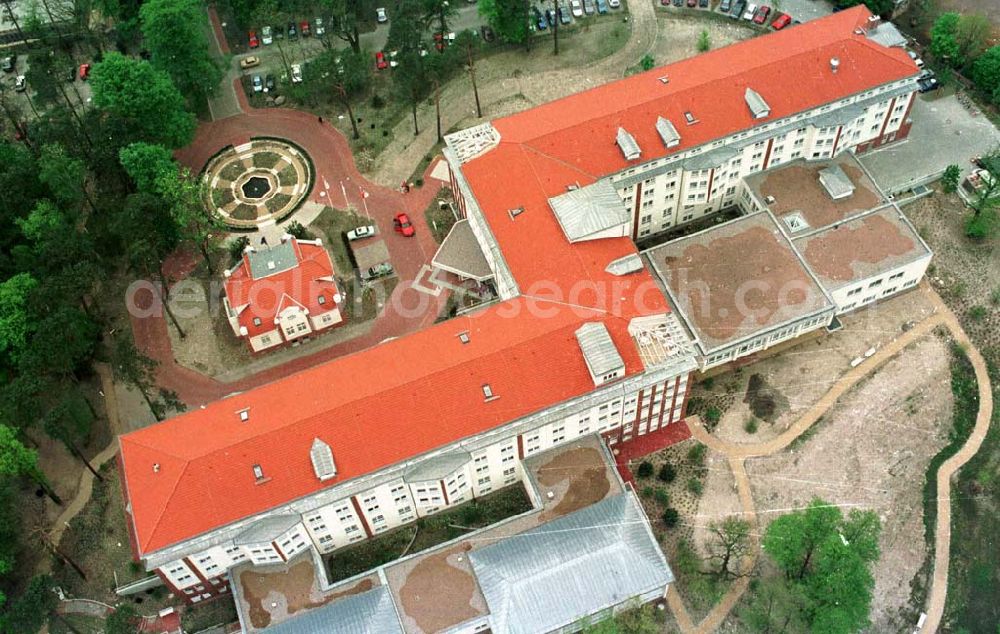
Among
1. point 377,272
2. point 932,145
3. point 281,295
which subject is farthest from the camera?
point 932,145

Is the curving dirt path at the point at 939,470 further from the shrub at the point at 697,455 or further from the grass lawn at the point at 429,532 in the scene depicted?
the grass lawn at the point at 429,532

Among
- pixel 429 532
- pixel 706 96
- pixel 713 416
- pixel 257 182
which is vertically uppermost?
pixel 706 96

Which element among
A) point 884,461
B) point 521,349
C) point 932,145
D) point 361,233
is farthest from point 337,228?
point 932,145

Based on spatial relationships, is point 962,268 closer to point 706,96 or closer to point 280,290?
point 706,96

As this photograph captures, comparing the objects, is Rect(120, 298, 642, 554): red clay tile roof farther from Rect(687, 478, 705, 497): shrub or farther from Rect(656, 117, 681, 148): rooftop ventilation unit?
Rect(656, 117, 681, 148): rooftop ventilation unit

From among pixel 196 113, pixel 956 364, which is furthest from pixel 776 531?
pixel 196 113
